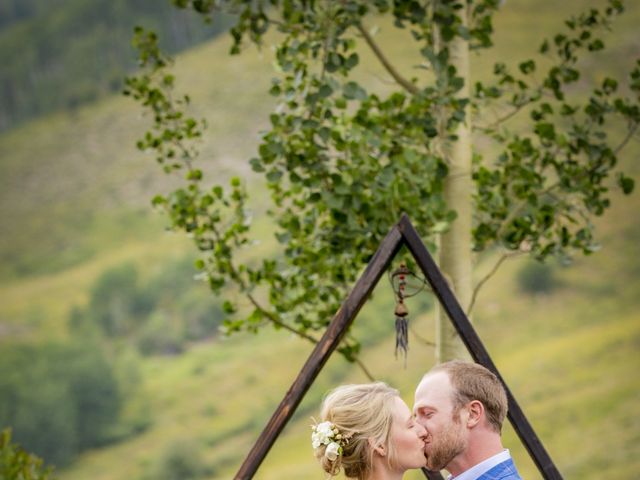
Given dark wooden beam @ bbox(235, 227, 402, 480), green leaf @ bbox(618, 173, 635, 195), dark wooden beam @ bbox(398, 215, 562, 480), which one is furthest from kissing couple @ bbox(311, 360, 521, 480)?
green leaf @ bbox(618, 173, 635, 195)

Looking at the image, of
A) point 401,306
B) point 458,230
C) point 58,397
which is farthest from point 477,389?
point 58,397

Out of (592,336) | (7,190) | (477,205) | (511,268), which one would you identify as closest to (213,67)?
(7,190)

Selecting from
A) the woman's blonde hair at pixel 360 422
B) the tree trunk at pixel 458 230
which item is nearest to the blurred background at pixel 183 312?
the tree trunk at pixel 458 230

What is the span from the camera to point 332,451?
10.7 feet

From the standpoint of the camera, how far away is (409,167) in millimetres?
4988

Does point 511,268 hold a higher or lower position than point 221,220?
higher

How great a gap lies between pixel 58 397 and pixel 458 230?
2718 inches

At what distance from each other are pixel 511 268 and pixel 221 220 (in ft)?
240

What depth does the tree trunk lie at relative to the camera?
16.5ft

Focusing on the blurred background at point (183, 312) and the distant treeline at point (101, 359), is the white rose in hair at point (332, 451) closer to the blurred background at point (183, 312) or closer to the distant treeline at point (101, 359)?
the blurred background at point (183, 312)

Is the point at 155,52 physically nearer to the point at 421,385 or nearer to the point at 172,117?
the point at 172,117

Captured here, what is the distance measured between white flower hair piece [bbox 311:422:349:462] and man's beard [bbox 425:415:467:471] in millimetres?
311

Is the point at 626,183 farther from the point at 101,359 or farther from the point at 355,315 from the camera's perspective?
the point at 101,359

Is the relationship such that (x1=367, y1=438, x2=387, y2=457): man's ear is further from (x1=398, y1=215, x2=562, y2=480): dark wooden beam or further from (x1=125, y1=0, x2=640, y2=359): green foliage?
(x1=125, y1=0, x2=640, y2=359): green foliage
